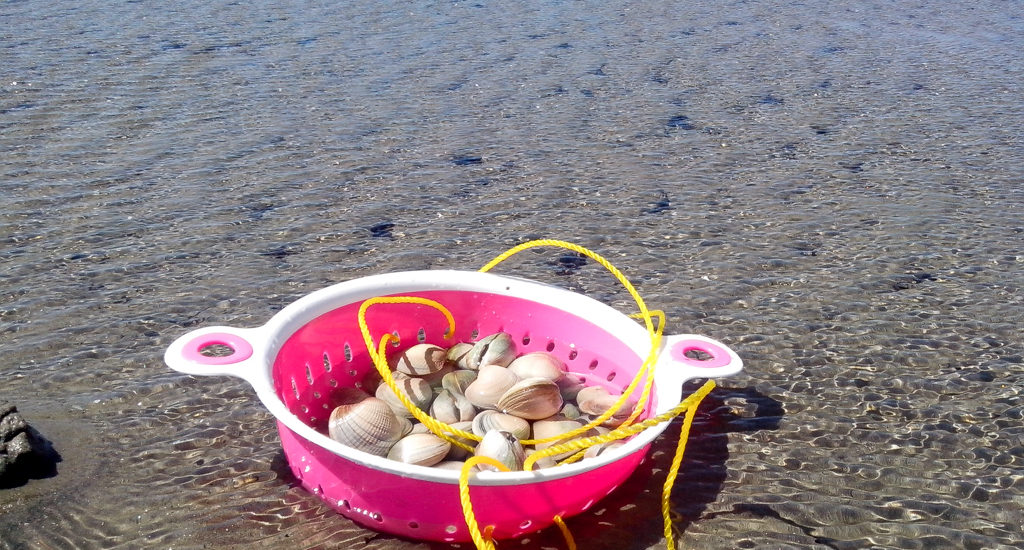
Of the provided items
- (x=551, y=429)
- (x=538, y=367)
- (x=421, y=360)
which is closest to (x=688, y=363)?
(x=551, y=429)

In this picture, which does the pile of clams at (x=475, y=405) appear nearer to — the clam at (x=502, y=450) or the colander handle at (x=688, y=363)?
the clam at (x=502, y=450)

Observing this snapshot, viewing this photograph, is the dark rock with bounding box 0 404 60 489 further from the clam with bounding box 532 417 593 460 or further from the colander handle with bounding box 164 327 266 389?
the clam with bounding box 532 417 593 460

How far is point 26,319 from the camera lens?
404 centimetres

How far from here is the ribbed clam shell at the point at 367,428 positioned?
3143 mm

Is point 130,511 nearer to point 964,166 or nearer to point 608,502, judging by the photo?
point 608,502

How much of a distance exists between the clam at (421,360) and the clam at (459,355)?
53 millimetres

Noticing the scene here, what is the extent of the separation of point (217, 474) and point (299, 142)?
3.56 metres

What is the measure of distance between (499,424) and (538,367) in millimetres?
397

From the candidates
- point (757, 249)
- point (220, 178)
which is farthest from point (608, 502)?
point (220, 178)

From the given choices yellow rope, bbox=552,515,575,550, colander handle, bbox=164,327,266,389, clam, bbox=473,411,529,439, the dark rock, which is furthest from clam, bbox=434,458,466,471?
the dark rock

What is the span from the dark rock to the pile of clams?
3.42 feet

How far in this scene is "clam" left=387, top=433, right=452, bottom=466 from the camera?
3.10 meters

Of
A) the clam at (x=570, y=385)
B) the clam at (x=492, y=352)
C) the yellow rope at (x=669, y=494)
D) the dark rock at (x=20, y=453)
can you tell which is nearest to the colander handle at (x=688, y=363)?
the yellow rope at (x=669, y=494)

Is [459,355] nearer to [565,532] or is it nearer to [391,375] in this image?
[391,375]
